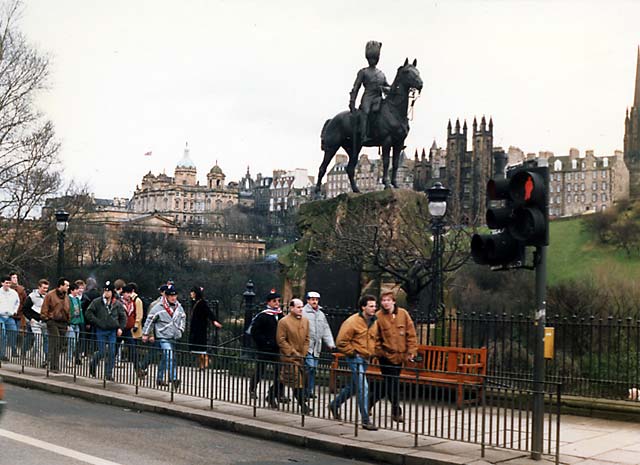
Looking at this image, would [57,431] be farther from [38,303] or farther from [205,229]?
[205,229]

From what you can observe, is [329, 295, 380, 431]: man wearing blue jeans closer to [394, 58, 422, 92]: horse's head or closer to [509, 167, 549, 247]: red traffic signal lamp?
[509, 167, 549, 247]: red traffic signal lamp

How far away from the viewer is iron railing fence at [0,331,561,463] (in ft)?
34.3

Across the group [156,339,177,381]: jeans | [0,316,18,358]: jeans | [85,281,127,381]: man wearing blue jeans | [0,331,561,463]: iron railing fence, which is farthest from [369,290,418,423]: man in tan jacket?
[0,316,18,358]: jeans

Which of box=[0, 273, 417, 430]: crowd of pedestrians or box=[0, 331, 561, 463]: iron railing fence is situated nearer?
box=[0, 331, 561, 463]: iron railing fence

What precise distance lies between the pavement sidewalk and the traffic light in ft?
7.37

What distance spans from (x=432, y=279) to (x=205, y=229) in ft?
403

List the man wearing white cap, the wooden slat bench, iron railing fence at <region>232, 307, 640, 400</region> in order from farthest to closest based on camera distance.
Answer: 1. the man wearing white cap
2. the wooden slat bench
3. iron railing fence at <region>232, 307, 640, 400</region>

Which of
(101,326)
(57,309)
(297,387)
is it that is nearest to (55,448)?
(297,387)

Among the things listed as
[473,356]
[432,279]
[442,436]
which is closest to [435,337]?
[432,279]

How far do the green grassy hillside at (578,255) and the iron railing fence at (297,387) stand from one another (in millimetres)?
72859

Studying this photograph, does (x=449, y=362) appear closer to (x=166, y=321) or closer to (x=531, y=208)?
(x=166, y=321)

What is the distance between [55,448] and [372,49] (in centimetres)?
1271

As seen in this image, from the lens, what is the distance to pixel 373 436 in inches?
456

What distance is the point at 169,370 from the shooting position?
47.9ft
